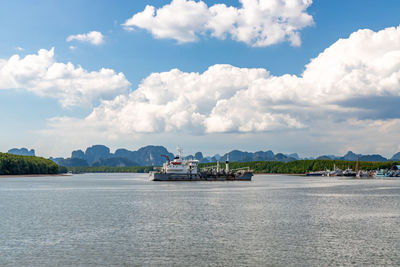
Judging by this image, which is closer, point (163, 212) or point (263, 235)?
point (263, 235)

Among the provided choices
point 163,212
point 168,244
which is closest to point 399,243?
point 168,244

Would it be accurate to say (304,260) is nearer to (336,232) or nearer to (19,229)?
(336,232)

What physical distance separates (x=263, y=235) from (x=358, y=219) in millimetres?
22747

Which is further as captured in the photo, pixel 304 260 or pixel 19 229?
pixel 19 229

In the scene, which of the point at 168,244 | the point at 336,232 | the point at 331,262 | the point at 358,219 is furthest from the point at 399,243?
the point at 168,244

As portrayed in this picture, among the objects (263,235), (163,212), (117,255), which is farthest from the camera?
(163,212)

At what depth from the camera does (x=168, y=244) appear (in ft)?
139

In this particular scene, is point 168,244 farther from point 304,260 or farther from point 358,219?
point 358,219

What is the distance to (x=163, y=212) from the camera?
71188 millimetres

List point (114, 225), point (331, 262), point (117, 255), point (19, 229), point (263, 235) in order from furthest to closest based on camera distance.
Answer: point (114, 225) → point (19, 229) → point (263, 235) → point (117, 255) → point (331, 262)

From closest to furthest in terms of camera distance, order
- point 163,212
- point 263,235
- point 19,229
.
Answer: point 263,235, point 19,229, point 163,212

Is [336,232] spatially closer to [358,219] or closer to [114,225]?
[358,219]

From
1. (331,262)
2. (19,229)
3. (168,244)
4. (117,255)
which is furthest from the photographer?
(19,229)

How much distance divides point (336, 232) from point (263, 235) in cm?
981
